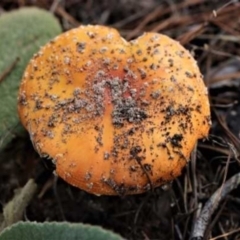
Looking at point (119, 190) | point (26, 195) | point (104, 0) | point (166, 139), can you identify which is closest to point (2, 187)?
point (26, 195)

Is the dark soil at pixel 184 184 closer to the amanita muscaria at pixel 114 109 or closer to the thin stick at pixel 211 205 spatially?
the thin stick at pixel 211 205

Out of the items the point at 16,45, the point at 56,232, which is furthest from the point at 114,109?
the point at 16,45

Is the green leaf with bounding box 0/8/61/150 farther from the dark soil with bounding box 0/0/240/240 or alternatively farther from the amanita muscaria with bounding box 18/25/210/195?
the amanita muscaria with bounding box 18/25/210/195

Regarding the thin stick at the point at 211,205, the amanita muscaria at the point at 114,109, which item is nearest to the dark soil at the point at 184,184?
the thin stick at the point at 211,205

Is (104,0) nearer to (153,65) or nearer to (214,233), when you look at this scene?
(153,65)

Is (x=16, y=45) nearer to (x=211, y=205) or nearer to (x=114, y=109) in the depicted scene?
(x=114, y=109)

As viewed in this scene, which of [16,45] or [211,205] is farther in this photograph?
[16,45]

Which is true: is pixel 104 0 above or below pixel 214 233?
above
